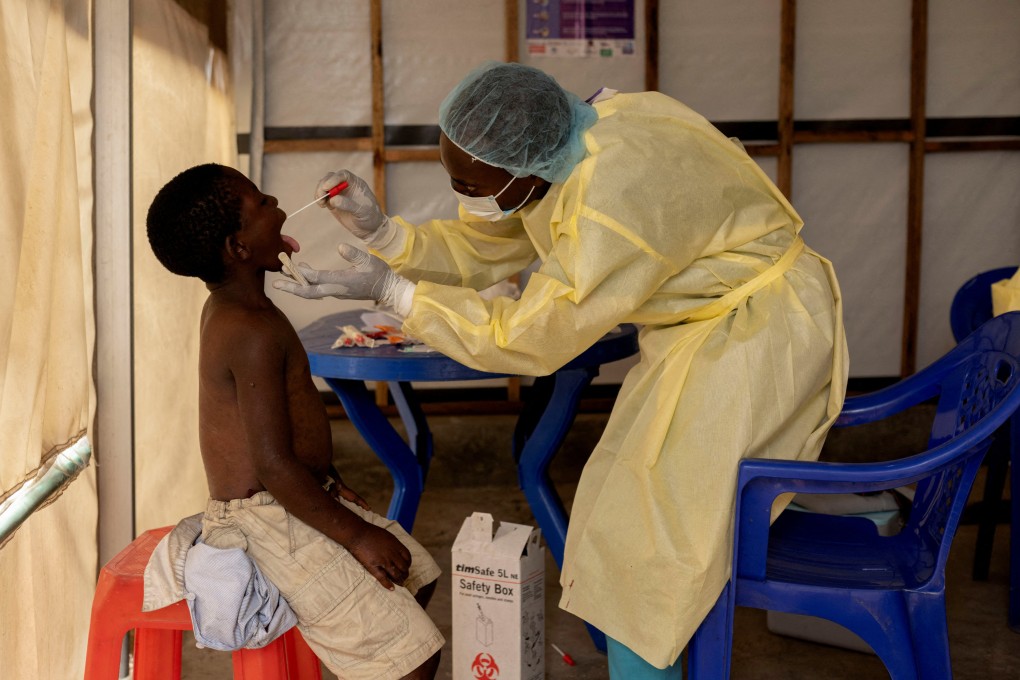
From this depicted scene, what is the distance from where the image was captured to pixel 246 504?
1859mm

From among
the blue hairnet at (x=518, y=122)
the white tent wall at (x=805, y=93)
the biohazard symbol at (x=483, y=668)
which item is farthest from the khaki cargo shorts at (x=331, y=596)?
the white tent wall at (x=805, y=93)

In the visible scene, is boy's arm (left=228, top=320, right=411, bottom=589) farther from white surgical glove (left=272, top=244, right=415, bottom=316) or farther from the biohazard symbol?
the biohazard symbol

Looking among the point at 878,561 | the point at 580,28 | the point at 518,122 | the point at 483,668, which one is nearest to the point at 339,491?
the point at 483,668

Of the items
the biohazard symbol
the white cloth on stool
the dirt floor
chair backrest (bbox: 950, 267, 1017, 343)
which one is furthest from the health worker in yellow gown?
chair backrest (bbox: 950, 267, 1017, 343)

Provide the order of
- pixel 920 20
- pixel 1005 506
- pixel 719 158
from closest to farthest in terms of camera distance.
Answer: pixel 719 158, pixel 1005 506, pixel 920 20

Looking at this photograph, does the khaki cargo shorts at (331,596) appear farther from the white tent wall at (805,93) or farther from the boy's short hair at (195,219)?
the white tent wall at (805,93)

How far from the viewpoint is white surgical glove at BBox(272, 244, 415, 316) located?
1.90 meters

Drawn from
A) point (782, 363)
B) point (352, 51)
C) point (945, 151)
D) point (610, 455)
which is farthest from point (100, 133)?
point (945, 151)

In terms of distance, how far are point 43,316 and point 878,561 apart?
5.75 feet

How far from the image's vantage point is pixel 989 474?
11.0ft

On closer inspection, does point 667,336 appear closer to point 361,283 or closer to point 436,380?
point 361,283

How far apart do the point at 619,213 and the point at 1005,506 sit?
9.77 feet

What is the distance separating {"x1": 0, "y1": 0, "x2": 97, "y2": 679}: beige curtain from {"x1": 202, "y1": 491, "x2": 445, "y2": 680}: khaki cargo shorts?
484 mm

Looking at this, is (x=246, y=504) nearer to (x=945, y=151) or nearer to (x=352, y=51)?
(x=352, y=51)
